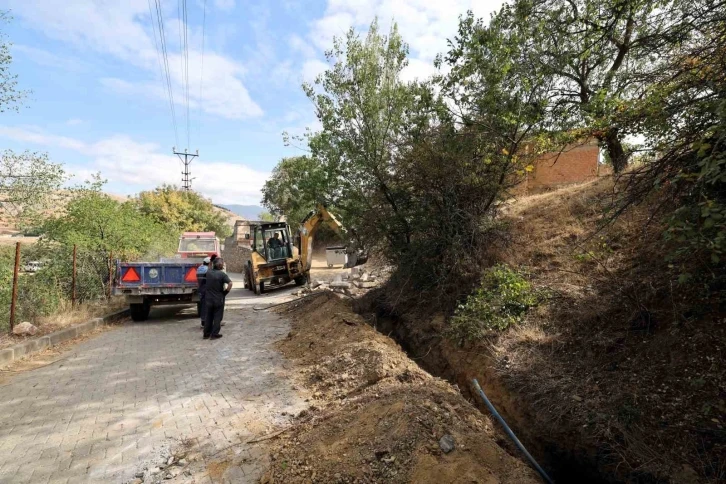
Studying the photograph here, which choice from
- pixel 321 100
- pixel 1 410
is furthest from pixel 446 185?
pixel 1 410

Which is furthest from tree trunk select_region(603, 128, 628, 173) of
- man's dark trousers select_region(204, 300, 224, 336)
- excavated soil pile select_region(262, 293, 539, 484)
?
man's dark trousers select_region(204, 300, 224, 336)

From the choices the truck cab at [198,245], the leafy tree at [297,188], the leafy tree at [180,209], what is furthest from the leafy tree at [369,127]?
the leafy tree at [180,209]

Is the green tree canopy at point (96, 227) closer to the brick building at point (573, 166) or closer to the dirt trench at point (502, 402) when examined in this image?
the dirt trench at point (502, 402)

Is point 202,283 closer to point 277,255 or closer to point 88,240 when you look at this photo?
point 88,240

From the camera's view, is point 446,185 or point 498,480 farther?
point 446,185

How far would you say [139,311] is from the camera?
34.2ft

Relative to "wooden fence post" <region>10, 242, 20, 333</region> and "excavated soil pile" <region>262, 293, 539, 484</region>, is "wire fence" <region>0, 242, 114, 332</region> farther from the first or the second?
"excavated soil pile" <region>262, 293, 539, 484</region>

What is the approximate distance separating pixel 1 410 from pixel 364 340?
15.7 feet

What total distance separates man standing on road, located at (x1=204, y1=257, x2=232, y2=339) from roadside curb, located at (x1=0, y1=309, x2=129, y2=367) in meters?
2.77

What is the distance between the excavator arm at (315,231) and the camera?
1135cm

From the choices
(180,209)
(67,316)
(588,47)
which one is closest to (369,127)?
(588,47)

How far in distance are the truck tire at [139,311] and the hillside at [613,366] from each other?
7.48m

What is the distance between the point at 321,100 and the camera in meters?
10.6

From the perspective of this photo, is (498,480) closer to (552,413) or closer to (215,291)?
(552,413)
